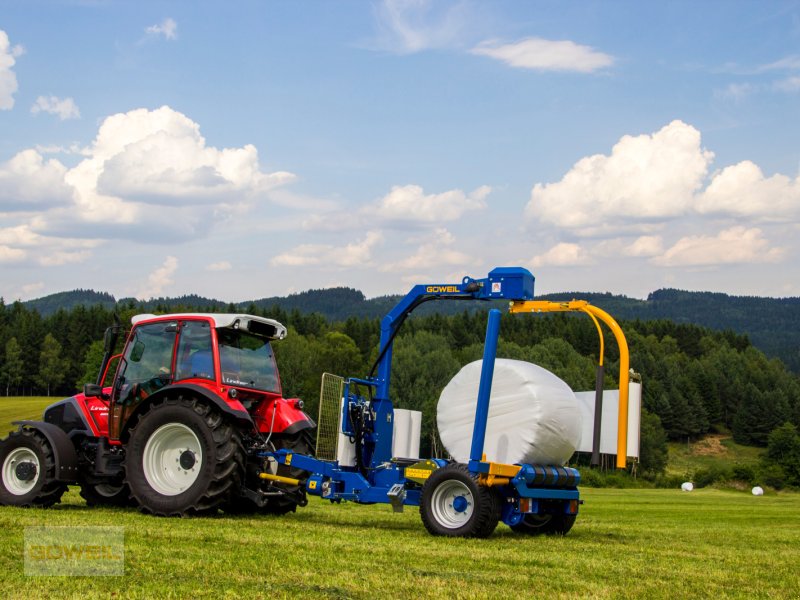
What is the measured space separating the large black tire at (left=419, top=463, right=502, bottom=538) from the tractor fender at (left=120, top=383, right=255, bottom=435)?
2.73 m

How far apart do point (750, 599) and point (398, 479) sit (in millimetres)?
6042

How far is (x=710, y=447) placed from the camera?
128m

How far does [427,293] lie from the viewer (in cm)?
1412

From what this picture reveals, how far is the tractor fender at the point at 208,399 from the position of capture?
1316cm

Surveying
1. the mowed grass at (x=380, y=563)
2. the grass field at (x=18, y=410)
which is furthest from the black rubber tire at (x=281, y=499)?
the grass field at (x=18, y=410)

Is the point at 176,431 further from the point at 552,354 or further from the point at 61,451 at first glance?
the point at 552,354

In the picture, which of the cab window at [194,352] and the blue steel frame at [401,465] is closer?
the blue steel frame at [401,465]

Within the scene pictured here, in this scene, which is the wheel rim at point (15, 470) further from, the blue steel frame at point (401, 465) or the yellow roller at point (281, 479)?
the blue steel frame at point (401, 465)

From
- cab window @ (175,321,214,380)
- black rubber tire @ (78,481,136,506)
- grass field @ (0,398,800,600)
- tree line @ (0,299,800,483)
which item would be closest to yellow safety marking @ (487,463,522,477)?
grass field @ (0,398,800,600)

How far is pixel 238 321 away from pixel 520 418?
435cm

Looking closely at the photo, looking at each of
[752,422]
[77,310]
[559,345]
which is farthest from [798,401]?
[77,310]

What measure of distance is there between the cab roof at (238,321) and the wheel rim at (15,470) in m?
2.52

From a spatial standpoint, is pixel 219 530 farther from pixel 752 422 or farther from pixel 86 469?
pixel 752 422

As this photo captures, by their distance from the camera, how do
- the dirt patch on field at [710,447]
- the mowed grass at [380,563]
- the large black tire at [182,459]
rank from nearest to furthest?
the mowed grass at [380,563], the large black tire at [182,459], the dirt patch on field at [710,447]
